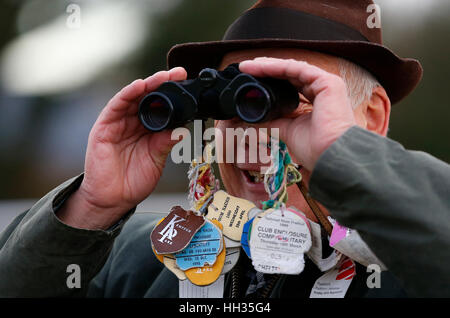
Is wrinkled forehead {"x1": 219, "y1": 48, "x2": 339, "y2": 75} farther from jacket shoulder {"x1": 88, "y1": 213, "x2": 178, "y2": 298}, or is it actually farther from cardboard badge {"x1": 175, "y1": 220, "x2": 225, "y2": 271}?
jacket shoulder {"x1": 88, "y1": 213, "x2": 178, "y2": 298}

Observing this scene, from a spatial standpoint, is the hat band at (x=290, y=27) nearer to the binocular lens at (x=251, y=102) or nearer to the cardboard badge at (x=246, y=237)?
the binocular lens at (x=251, y=102)

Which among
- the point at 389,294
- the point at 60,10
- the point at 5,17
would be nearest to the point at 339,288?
the point at 389,294

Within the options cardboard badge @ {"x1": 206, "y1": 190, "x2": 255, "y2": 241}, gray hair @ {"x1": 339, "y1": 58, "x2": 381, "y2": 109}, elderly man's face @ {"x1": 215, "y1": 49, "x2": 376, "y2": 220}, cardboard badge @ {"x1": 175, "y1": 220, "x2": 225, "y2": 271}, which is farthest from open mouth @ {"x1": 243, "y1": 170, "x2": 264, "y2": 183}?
gray hair @ {"x1": 339, "y1": 58, "x2": 381, "y2": 109}

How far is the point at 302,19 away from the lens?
70.4 inches

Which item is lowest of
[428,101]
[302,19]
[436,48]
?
[428,101]

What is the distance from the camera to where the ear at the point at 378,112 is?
6.14 ft

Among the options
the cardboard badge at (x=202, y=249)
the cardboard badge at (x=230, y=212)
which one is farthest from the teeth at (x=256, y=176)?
the cardboard badge at (x=202, y=249)

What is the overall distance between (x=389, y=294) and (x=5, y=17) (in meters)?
5.76

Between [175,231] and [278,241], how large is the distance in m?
0.31

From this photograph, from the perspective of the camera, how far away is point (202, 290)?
5.47 feet

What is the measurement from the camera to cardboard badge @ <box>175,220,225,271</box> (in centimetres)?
158

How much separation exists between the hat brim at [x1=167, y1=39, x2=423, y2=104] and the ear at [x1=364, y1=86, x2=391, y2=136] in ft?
0.21

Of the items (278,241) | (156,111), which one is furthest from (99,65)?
(278,241)
